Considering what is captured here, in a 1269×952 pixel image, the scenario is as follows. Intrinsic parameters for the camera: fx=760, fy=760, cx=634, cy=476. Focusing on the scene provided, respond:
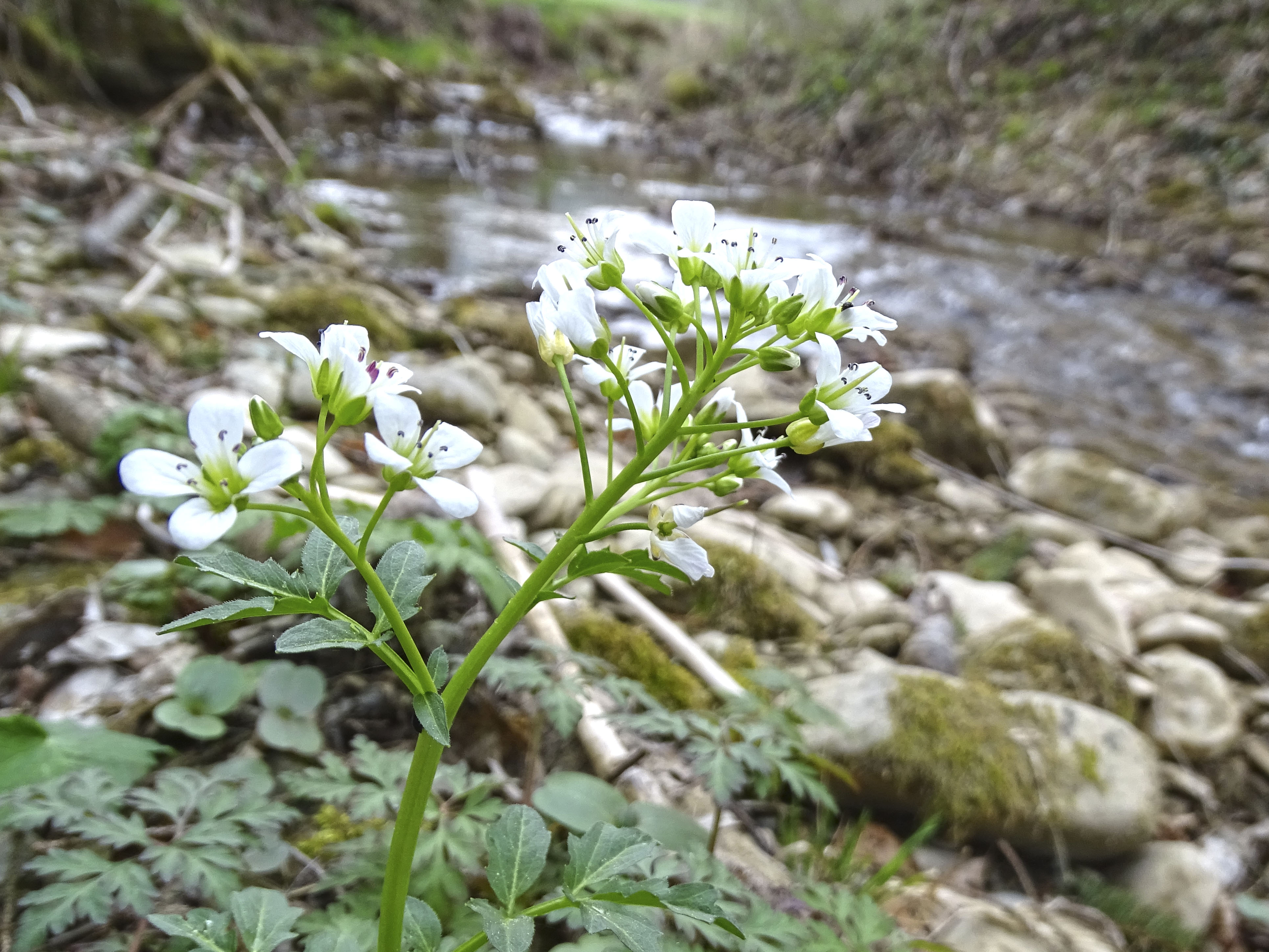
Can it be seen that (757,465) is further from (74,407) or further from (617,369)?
(74,407)

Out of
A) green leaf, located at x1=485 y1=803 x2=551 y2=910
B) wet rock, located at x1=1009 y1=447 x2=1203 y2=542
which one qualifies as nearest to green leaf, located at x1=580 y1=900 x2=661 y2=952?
green leaf, located at x1=485 y1=803 x2=551 y2=910

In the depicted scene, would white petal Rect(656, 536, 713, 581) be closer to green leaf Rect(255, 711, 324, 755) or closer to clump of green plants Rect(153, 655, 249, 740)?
green leaf Rect(255, 711, 324, 755)

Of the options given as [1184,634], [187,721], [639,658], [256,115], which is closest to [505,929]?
[187,721]

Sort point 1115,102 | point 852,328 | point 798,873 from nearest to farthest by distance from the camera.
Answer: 1. point 852,328
2. point 798,873
3. point 1115,102

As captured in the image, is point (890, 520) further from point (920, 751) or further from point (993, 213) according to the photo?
point (993, 213)

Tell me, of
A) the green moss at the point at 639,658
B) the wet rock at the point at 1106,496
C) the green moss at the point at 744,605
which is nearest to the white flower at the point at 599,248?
the green moss at the point at 639,658

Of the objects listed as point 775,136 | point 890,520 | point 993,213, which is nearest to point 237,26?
point 775,136
